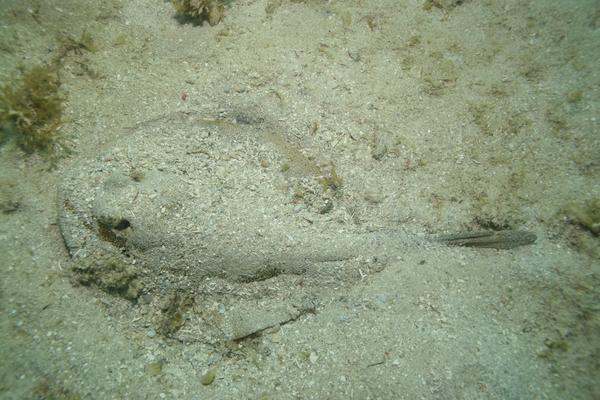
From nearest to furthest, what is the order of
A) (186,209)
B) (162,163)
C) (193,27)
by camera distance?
(186,209)
(162,163)
(193,27)

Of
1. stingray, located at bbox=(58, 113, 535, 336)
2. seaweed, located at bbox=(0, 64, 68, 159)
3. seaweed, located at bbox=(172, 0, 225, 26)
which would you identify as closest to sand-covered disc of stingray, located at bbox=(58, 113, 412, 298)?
stingray, located at bbox=(58, 113, 535, 336)

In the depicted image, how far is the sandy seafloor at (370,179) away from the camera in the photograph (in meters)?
3.00

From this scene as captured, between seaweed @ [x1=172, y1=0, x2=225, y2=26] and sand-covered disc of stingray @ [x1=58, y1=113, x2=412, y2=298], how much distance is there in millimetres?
1757

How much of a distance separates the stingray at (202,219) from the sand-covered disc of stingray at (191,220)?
1 cm

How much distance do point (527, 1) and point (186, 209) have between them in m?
5.34

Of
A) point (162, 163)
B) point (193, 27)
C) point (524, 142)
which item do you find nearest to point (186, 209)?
point (162, 163)

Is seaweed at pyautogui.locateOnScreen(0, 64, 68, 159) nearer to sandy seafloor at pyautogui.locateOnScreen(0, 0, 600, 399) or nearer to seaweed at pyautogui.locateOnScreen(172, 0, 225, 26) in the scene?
sandy seafloor at pyautogui.locateOnScreen(0, 0, 600, 399)

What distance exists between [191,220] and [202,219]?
0.11 metres

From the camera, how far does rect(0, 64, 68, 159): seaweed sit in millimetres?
3510

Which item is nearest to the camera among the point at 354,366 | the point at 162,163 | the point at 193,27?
the point at 354,366

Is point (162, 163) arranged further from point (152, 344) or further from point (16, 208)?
point (152, 344)

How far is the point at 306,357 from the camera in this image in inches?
123

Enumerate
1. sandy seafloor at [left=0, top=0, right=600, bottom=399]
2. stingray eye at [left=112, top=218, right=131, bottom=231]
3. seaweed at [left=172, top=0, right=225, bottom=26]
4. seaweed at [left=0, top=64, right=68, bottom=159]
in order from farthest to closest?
seaweed at [left=172, top=0, right=225, bottom=26] → seaweed at [left=0, top=64, right=68, bottom=159] → stingray eye at [left=112, top=218, right=131, bottom=231] → sandy seafloor at [left=0, top=0, right=600, bottom=399]

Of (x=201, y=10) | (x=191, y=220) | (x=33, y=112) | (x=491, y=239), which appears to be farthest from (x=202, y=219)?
(x=491, y=239)
